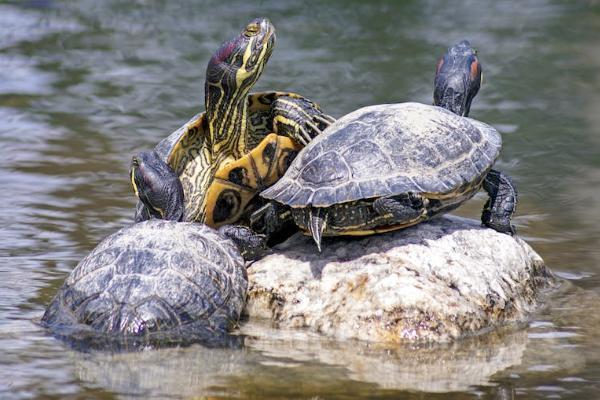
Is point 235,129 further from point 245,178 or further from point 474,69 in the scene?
point 474,69

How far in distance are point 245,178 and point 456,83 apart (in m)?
1.56

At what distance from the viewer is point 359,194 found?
5.40 metres

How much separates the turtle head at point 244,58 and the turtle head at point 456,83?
1109 millimetres

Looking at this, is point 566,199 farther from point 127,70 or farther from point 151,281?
point 127,70

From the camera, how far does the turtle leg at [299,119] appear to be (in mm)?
6391

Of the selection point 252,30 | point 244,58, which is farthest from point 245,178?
point 252,30

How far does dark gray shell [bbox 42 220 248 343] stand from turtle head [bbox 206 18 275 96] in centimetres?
120

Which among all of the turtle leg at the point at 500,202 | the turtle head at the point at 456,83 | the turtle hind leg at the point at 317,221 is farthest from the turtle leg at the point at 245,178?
the turtle leg at the point at 500,202

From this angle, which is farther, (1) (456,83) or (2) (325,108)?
(2) (325,108)

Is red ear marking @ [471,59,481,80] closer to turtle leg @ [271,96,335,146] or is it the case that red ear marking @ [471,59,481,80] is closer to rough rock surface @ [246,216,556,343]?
turtle leg @ [271,96,335,146]

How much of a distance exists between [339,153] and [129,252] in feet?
4.01

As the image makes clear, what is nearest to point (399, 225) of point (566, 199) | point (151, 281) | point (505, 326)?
point (505, 326)

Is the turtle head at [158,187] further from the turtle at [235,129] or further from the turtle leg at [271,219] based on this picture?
the turtle leg at [271,219]

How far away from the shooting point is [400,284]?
5422 mm
